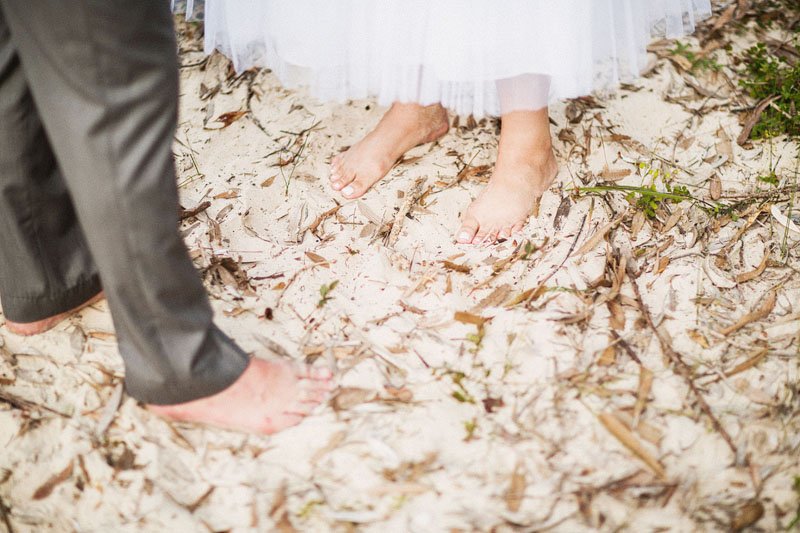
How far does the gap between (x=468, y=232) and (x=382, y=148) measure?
17.6 inches

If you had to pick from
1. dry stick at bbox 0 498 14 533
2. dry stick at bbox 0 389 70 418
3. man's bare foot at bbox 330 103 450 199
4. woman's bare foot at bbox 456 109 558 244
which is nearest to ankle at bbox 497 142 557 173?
woman's bare foot at bbox 456 109 558 244

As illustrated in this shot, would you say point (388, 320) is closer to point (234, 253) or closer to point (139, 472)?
point (234, 253)

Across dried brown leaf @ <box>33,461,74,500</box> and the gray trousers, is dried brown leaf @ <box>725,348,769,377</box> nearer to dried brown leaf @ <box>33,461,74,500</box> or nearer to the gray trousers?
the gray trousers

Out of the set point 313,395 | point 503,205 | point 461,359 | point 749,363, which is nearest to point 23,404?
point 313,395

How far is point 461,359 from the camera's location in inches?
59.4

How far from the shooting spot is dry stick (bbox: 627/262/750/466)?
1.31 m

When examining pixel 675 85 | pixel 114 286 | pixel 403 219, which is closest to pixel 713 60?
pixel 675 85

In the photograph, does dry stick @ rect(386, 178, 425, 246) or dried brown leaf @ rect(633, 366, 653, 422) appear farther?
dry stick @ rect(386, 178, 425, 246)

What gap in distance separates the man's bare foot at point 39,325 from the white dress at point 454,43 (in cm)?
83

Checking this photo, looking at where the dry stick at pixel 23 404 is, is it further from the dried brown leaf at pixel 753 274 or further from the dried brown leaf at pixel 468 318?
the dried brown leaf at pixel 753 274

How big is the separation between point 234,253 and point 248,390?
0.61 m

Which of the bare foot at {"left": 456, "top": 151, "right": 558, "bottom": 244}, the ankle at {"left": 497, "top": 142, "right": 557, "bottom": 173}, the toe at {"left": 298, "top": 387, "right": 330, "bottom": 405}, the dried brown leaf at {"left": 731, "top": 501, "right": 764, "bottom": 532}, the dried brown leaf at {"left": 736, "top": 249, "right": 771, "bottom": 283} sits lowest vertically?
the dried brown leaf at {"left": 731, "top": 501, "right": 764, "bottom": 532}

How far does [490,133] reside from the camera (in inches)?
86.6

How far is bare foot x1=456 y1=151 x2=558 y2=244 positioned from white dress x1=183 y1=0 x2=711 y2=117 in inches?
8.5
